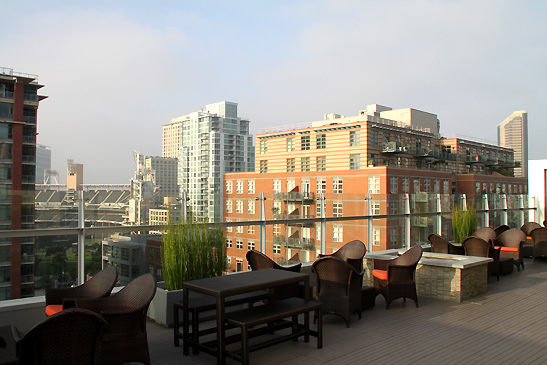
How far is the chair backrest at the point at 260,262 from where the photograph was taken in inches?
190

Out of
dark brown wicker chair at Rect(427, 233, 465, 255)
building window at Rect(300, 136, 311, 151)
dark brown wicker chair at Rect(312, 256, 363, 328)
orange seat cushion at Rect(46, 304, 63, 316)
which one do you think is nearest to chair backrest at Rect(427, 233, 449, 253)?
dark brown wicker chair at Rect(427, 233, 465, 255)

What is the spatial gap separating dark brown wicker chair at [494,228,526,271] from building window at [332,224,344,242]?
3156 millimetres

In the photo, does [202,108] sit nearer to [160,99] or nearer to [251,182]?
[251,182]

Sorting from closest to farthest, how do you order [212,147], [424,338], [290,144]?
[424,338], [290,144], [212,147]

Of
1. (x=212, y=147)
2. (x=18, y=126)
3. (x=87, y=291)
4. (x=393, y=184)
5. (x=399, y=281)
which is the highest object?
(x=212, y=147)

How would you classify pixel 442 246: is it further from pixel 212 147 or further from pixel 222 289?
pixel 212 147

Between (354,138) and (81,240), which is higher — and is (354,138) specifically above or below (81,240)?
above

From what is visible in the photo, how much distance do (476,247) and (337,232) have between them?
2634 mm

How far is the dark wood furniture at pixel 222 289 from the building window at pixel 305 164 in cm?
5917

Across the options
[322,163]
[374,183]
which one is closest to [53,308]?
[374,183]

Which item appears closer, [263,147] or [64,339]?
[64,339]

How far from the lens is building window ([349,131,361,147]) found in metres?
58.1

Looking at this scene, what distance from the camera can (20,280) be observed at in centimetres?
449

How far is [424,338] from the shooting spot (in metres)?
4.27
